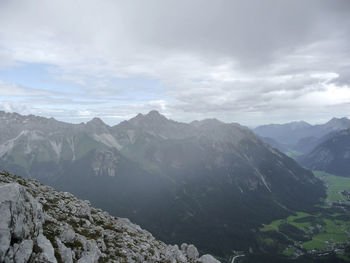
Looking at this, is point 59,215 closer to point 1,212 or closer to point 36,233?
point 36,233

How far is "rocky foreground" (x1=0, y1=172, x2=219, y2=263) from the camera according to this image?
2431 centimetres

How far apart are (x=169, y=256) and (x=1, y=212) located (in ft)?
134

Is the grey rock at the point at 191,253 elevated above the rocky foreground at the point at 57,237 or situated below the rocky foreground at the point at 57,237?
below

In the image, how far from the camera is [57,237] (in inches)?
1391

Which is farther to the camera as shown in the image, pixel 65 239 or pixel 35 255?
pixel 65 239

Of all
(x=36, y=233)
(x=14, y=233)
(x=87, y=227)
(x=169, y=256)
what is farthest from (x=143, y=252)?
(x=14, y=233)

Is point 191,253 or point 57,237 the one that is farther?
point 191,253

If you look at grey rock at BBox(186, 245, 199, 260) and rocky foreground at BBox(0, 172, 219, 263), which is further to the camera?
grey rock at BBox(186, 245, 199, 260)

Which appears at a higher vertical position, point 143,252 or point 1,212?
point 1,212

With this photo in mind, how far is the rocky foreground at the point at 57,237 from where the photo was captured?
79.8 ft

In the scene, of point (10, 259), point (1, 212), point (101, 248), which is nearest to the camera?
point (10, 259)

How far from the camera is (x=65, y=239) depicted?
117ft

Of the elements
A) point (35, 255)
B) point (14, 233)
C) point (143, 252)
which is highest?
point (14, 233)

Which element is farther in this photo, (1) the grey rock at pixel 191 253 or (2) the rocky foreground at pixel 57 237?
(1) the grey rock at pixel 191 253
